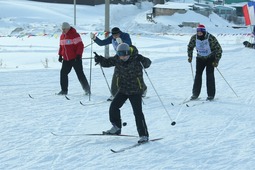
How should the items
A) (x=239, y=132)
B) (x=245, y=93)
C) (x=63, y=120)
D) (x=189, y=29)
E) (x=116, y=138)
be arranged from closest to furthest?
(x=116, y=138) → (x=239, y=132) → (x=63, y=120) → (x=245, y=93) → (x=189, y=29)

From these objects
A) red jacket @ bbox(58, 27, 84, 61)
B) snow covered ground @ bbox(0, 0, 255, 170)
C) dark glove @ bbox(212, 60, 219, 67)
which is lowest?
snow covered ground @ bbox(0, 0, 255, 170)

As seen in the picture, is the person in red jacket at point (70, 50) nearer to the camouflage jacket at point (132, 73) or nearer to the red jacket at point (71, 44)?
the red jacket at point (71, 44)

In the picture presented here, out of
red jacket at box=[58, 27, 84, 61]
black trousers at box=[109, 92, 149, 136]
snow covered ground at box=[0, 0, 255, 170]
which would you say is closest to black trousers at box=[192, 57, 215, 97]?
snow covered ground at box=[0, 0, 255, 170]

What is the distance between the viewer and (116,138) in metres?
6.36

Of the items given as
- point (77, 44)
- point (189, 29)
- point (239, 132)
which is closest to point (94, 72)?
point (77, 44)

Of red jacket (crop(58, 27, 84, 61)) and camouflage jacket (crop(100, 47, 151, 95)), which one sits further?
red jacket (crop(58, 27, 84, 61))

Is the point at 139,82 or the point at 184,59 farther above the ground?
the point at 139,82

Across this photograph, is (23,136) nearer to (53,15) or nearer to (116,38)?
(116,38)

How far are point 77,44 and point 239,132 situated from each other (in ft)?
12.8

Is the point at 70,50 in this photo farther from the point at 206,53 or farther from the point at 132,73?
the point at 132,73

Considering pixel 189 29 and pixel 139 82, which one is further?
pixel 189 29

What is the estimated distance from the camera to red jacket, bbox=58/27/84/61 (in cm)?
935

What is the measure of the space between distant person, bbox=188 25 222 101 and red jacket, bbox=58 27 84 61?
7.17 ft

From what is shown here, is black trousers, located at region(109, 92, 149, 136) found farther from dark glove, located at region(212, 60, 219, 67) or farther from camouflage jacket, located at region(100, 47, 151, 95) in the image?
dark glove, located at region(212, 60, 219, 67)
